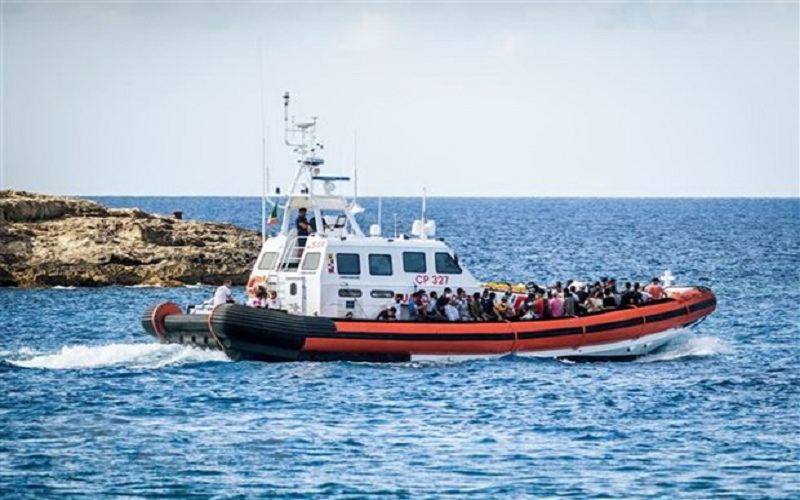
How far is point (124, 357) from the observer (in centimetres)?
3694

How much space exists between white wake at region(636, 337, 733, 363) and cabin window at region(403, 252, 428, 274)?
204 inches

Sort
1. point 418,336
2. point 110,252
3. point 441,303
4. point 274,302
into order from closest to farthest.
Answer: point 418,336
point 441,303
point 274,302
point 110,252

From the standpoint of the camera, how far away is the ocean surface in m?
24.5

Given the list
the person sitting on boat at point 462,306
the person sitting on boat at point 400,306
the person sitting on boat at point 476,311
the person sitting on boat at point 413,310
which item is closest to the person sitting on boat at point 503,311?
the person sitting on boat at point 476,311

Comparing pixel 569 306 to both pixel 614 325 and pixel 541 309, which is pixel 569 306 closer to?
pixel 541 309

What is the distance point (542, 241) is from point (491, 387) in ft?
244

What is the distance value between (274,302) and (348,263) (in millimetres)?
1743

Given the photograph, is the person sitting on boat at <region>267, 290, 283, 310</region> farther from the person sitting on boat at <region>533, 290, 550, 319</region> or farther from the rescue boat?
the person sitting on boat at <region>533, 290, 550, 319</region>

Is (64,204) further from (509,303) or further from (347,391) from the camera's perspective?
(347,391)

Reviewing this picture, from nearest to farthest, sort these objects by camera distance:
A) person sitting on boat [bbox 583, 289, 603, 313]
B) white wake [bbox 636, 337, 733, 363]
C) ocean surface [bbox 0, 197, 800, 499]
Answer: ocean surface [bbox 0, 197, 800, 499], person sitting on boat [bbox 583, 289, 603, 313], white wake [bbox 636, 337, 733, 363]

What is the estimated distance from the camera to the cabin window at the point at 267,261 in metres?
37.4

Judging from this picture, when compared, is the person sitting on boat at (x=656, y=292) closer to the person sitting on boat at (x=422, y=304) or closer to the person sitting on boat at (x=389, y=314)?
the person sitting on boat at (x=422, y=304)

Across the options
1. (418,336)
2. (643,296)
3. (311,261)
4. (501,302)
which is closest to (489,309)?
(501,302)

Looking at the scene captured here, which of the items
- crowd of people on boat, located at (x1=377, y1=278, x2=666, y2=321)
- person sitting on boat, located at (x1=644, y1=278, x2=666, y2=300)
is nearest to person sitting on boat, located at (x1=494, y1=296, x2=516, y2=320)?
crowd of people on boat, located at (x1=377, y1=278, x2=666, y2=321)
